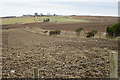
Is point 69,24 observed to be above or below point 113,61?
above

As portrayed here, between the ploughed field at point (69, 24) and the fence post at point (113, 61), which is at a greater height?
the ploughed field at point (69, 24)

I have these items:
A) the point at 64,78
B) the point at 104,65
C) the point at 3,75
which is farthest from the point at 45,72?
the point at 104,65

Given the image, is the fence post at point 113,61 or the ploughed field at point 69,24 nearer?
the fence post at point 113,61

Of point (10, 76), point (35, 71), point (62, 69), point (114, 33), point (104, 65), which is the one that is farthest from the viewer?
point (114, 33)

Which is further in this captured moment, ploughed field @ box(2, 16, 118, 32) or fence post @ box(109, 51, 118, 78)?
ploughed field @ box(2, 16, 118, 32)

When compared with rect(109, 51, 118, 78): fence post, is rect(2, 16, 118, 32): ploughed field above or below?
above

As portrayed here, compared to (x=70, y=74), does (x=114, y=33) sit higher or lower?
higher

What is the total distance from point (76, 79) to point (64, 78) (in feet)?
1.81

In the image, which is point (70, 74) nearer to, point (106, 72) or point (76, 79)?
point (76, 79)

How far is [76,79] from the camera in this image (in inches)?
320

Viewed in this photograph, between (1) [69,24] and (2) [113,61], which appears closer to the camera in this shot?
(2) [113,61]

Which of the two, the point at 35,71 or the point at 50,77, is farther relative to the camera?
the point at 50,77

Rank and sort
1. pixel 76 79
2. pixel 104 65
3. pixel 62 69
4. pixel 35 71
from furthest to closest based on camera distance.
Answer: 1. pixel 104 65
2. pixel 62 69
3. pixel 76 79
4. pixel 35 71

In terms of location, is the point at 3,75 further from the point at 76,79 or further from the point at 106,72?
the point at 106,72
